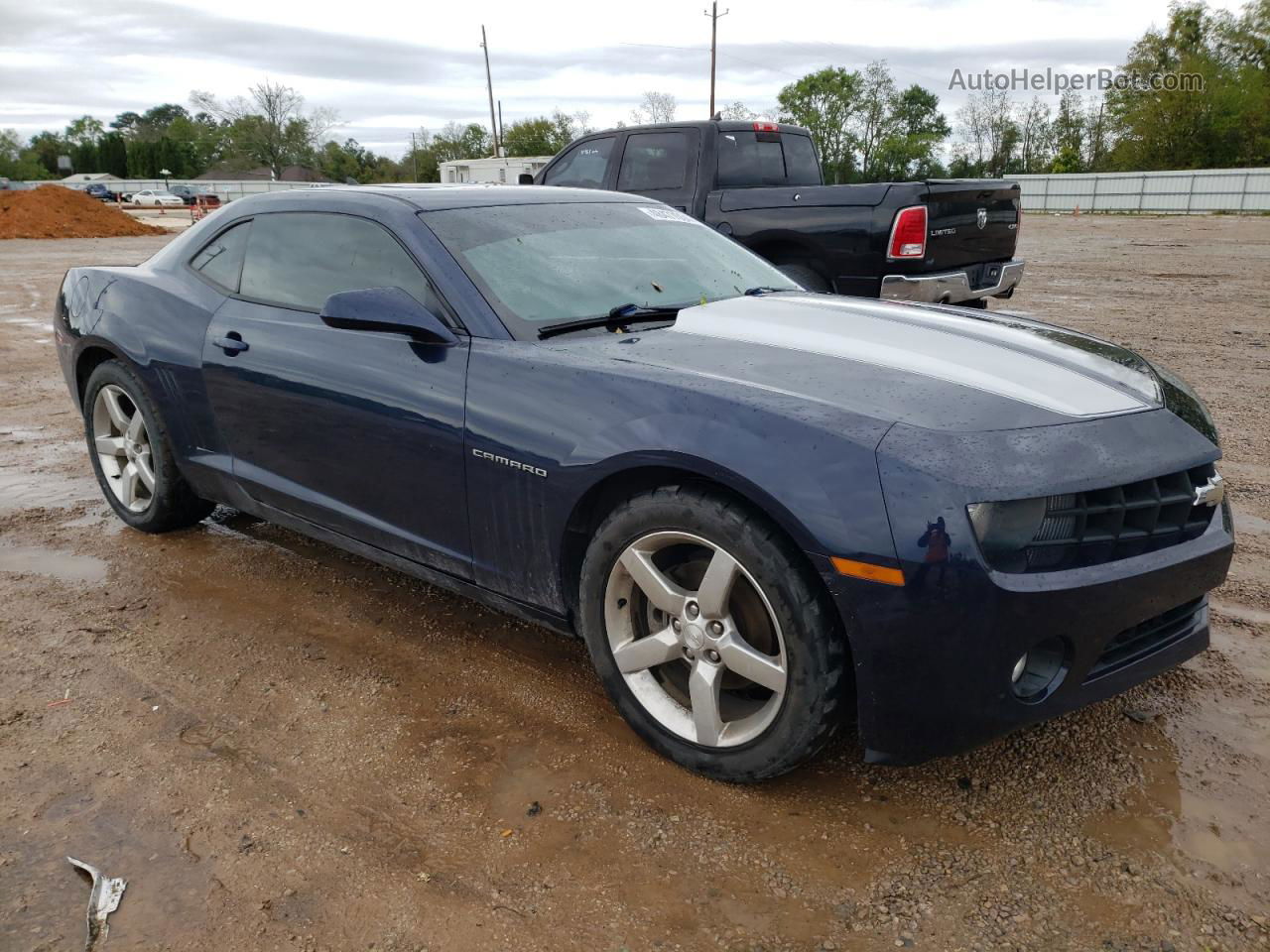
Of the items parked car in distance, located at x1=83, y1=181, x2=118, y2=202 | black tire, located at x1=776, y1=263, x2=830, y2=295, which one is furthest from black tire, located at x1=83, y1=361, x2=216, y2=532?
parked car in distance, located at x1=83, y1=181, x2=118, y2=202

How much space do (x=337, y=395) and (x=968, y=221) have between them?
559 centimetres

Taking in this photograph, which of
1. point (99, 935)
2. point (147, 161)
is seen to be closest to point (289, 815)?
point (99, 935)

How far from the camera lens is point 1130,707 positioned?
2945 millimetres

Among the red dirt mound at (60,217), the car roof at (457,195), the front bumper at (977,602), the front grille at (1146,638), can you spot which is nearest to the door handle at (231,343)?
the car roof at (457,195)

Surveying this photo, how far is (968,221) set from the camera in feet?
24.1

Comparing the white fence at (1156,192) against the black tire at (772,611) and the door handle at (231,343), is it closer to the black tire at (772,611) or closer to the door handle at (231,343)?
the door handle at (231,343)

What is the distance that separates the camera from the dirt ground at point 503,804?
2.14m

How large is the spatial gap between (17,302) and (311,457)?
41.7ft

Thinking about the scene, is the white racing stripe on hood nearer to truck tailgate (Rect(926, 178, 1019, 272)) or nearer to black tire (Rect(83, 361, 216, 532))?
black tire (Rect(83, 361, 216, 532))

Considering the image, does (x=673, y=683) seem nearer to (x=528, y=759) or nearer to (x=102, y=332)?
(x=528, y=759)

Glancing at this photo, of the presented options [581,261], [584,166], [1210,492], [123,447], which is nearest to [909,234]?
[584,166]

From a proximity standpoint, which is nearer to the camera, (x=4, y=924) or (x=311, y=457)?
(x=4, y=924)

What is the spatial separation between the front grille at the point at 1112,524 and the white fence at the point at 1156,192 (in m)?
39.0

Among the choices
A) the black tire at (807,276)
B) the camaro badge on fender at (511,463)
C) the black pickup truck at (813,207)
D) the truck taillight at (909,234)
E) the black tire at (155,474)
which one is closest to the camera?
the camaro badge on fender at (511,463)
